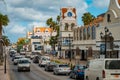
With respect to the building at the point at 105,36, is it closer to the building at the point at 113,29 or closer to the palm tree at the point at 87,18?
the building at the point at 113,29

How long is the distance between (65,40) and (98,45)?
37013 mm

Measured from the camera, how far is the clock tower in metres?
105

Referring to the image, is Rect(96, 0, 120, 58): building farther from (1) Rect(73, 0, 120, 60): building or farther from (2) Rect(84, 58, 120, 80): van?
(2) Rect(84, 58, 120, 80): van

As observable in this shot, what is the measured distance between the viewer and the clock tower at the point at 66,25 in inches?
4142

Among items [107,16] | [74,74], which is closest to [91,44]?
[107,16]

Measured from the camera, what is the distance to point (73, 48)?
318 feet

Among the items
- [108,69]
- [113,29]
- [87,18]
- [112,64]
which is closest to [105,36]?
[113,29]

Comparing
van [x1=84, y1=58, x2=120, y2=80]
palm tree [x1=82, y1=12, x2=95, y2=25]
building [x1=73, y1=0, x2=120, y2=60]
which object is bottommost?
van [x1=84, y1=58, x2=120, y2=80]

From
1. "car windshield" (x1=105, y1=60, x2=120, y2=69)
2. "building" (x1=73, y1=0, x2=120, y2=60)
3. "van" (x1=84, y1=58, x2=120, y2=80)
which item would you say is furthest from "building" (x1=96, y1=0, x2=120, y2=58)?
"car windshield" (x1=105, y1=60, x2=120, y2=69)

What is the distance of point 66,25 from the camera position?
10606cm

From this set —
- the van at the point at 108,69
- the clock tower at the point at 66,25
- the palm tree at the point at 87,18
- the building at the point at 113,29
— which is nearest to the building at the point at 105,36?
the building at the point at 113,29

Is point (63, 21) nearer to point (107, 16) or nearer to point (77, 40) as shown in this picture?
point (77, 40)

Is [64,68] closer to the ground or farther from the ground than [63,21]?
closer to the ground

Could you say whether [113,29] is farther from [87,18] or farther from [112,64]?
[87,18]
